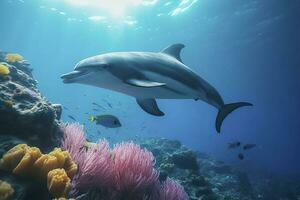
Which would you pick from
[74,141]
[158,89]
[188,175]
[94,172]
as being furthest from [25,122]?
[188,175]

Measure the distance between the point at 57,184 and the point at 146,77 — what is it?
3.07 m

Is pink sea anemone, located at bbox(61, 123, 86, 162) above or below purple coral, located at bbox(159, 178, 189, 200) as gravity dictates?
above

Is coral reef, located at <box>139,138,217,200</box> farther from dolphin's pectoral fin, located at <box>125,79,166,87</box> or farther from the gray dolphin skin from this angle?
dolphin's pectoral fin, located at <box>125,79,166,87</box>

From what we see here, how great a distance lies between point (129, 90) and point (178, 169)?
5789 mm

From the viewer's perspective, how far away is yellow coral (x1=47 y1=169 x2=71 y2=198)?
3524 mm

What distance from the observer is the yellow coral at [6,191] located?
124 inches

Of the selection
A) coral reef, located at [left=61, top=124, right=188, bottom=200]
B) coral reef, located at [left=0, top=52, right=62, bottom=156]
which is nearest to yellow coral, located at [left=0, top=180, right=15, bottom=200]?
coral reef, located at [left=61, top=124, right=188, bottom=200]

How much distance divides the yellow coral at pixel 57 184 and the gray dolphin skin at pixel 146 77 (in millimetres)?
2090

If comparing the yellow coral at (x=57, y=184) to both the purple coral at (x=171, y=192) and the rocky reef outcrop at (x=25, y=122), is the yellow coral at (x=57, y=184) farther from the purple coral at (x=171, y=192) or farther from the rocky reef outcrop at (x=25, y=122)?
the purple coral at (x=171, y=192)

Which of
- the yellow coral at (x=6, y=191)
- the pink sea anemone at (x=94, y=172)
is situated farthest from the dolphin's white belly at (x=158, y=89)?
the yellow coral at (x=6, y=191)

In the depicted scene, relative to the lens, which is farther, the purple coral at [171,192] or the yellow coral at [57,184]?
the purple coral at [171,192]

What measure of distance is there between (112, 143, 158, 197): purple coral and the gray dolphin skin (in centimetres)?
125

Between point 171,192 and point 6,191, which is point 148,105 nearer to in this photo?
point 171,192

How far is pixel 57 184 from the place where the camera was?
3525 mm
